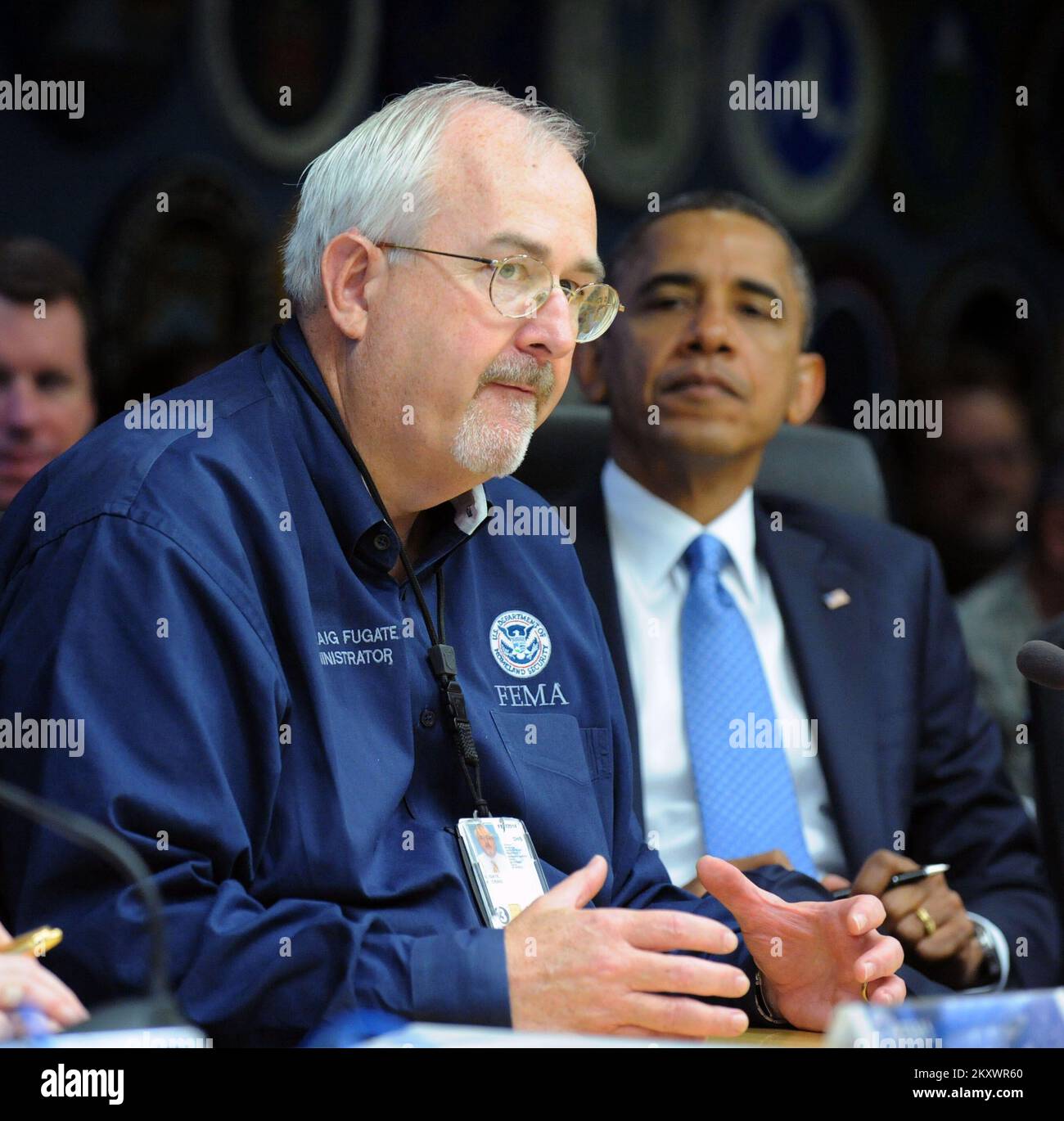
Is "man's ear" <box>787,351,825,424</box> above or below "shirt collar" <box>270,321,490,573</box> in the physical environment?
above

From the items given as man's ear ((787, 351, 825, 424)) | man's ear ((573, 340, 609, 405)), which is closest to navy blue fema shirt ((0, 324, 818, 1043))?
man's ear ((573, 340, 609, 405))

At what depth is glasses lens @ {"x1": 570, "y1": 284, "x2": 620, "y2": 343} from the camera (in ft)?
6.86

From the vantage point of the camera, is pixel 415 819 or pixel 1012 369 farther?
pixel 1012 369

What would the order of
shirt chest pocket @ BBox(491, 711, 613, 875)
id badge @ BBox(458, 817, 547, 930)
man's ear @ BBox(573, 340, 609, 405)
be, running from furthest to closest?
man's ear @ BBox(573, 340, 609, 405) → shirt chest pocket @ BBox(491, 711, 613, 875) → id badge @ BBox(458, 817, 547, 930)

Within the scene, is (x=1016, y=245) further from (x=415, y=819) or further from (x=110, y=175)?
(x=415, y=819)

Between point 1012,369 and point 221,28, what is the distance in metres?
2.13

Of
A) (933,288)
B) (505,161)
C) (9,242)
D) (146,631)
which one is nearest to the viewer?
(146,631)

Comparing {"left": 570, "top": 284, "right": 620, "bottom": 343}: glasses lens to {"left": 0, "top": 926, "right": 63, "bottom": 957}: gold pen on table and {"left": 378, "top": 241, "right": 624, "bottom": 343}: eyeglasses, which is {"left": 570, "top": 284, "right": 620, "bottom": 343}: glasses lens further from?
{"left": 0, "top": 926, "right": 63, "bottom": 957}: gold pen on table

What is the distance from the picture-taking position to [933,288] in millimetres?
4102

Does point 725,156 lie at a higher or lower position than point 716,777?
higher

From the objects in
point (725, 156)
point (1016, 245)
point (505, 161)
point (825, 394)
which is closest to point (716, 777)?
point (505, 161)

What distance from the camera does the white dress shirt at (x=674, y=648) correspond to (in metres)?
2.66

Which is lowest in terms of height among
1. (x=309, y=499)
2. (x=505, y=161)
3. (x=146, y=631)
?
(x=146, y=631)

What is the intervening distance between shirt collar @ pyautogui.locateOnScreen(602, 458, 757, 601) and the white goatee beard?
764 millimetres
